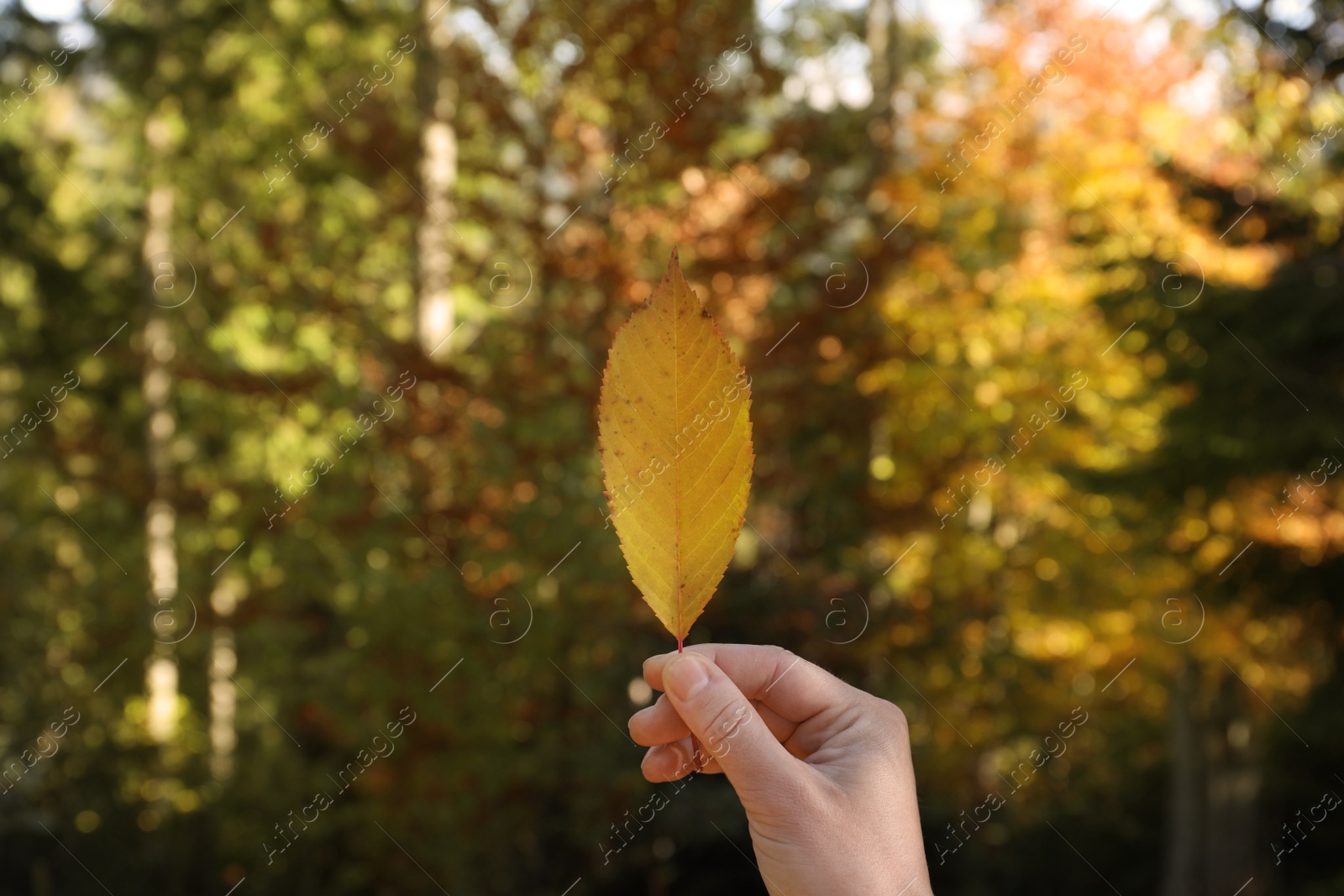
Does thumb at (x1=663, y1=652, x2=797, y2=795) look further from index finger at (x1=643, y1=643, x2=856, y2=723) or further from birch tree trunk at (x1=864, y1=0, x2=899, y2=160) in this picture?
birch tree trunk at (x1=864, y1=0, x2=899, y2=160)

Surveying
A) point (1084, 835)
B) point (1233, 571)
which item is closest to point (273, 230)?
point (1233, 571)

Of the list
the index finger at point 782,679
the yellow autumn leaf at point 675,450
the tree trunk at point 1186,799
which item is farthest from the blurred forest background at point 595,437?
the yellow autumn leaf at point 675,450

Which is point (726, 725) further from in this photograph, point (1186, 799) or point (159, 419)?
point (159, 419)

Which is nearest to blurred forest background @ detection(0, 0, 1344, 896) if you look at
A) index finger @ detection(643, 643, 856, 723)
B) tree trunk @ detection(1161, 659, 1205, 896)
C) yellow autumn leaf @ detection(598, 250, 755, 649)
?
tree trunk @ detection(1161, 659, 1205, 896)

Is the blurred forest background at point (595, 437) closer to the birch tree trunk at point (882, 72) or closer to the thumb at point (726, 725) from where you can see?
the birch tree trunk at point (882, 72)

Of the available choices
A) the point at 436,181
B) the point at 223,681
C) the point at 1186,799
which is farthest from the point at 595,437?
the point at 223,681
